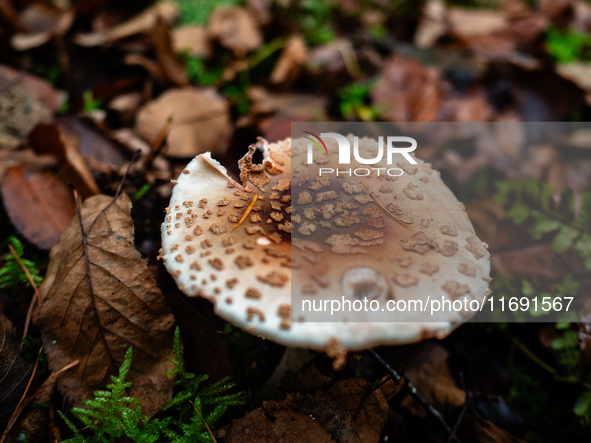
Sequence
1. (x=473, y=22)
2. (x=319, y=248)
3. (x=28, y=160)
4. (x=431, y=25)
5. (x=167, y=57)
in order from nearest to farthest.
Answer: (x=319, y=248), (x=28, y=160), (x=167, y=57), (x=431, y=25), (x=473, y=22)

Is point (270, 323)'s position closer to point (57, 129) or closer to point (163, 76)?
point (57, 129)

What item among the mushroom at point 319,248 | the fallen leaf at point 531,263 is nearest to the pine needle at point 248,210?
the mushroom at point 319,248

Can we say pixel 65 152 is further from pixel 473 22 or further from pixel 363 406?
pixel 473 22

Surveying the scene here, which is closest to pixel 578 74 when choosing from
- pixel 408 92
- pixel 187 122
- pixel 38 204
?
pixel 408 92

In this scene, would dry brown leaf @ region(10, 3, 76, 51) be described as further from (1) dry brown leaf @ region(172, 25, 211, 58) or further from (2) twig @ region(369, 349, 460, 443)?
(2) twig @ region(369, 349, 460, 443)

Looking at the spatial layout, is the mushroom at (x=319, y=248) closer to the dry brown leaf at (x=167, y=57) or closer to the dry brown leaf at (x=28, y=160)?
the dry brown leaf at (x=28, y=160)

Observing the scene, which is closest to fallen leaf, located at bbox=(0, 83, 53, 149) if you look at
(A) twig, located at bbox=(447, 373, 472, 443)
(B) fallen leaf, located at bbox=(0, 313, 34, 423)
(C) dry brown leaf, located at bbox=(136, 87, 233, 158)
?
(C) dry brown leaf, located at bbox=(136, 87, 233, 158)
